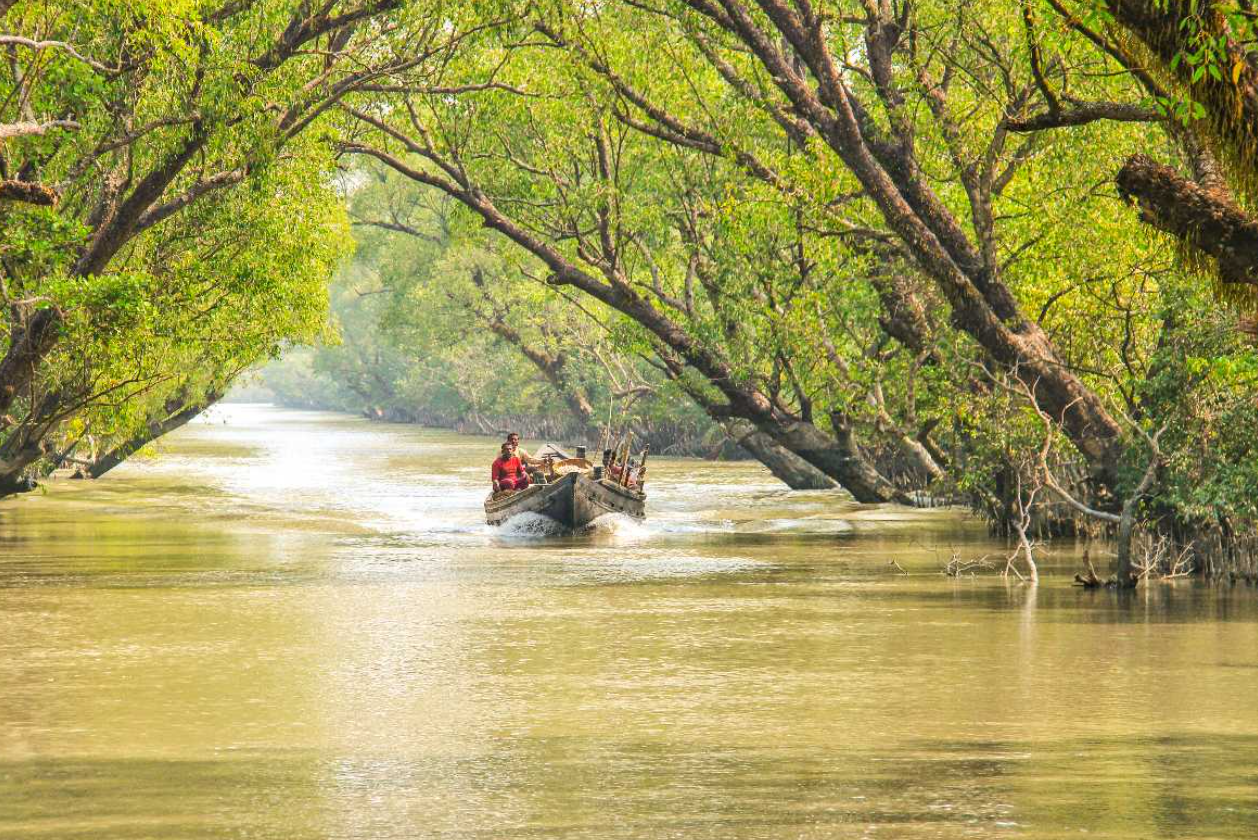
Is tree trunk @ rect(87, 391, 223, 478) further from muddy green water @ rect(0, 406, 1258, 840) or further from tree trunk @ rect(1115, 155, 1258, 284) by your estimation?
tree trunk @ rect(1115, 155, 1258, 284)

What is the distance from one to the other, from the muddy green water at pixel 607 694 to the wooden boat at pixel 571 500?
219cm

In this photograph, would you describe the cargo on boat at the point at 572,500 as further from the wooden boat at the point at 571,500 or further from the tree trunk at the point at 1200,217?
the tree trunk at the point at 1200,217

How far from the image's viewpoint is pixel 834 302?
28406 millimetres

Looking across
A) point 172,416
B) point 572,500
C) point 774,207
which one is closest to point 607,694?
point 774,207

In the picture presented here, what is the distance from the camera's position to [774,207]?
83.1 feet

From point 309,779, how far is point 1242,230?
254 inches

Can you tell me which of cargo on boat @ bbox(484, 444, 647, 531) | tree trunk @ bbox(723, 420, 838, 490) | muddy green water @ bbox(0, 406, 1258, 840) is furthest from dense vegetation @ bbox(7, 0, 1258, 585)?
cargo on boat @ bbox(484, 444, 647, 531)

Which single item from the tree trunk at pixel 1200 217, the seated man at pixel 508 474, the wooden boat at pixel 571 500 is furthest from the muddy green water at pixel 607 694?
the seated man at pixel 508 474

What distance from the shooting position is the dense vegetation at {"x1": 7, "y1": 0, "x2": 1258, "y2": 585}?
17.9 meters

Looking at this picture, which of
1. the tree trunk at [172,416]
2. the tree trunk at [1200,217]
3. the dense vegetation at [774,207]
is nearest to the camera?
the tree trunk at [1200,217]

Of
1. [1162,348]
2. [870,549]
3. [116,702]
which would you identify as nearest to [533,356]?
[870,549]

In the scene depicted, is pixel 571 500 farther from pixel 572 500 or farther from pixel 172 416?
pixel 172 416

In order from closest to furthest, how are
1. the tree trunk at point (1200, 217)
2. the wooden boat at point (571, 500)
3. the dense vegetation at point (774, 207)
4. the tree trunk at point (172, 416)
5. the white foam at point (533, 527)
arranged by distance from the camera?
the tree trunk at point (1200, 217), the dense vegetation at point (774, 207), the wooden boat at point (571, 500), the white foam at point (533, 527), the tree trunk at point (172, 416)

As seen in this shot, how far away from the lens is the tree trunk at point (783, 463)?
37.4 m
